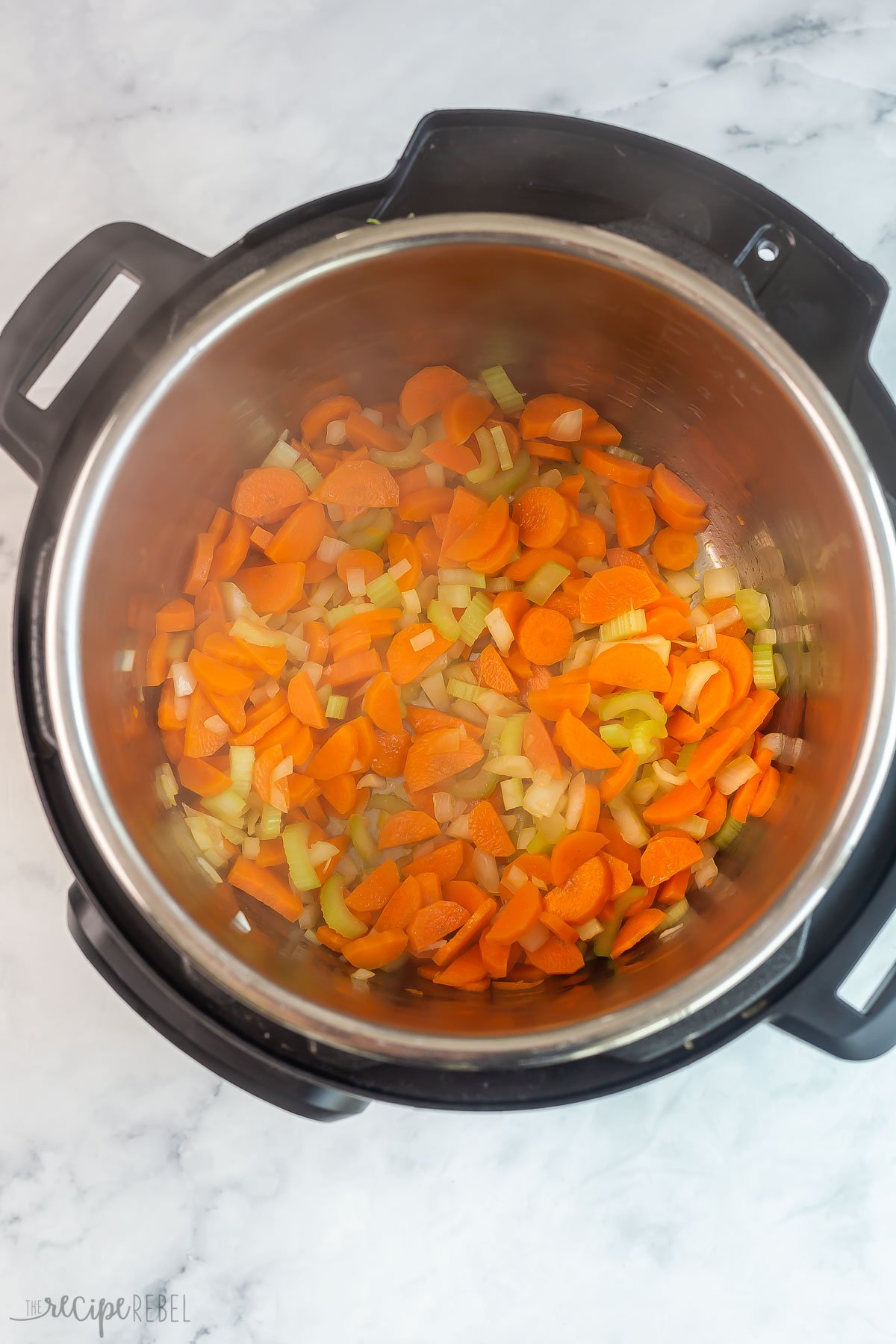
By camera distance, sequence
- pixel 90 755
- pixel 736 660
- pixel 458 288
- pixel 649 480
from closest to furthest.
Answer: pixel 90 755 → pixel 458 288 → pixel 736 660 → pixel 649 480

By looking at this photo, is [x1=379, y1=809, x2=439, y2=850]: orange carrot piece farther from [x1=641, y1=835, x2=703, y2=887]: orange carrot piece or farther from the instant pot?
[x1=641, y1=835, x2=703, y2=887]: orange carrot piece

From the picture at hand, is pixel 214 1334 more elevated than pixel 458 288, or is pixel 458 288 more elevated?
pixel 458 288

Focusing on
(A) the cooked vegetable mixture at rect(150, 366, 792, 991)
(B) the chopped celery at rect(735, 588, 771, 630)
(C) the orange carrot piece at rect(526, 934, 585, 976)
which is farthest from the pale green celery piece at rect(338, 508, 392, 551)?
(C) the orange carrot piece at rect(526, 934, 585, 976)

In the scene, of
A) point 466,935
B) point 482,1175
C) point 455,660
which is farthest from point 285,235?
point 482,1175

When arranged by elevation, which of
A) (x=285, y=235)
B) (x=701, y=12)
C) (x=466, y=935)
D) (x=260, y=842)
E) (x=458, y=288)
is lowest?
(x=466, y=935)

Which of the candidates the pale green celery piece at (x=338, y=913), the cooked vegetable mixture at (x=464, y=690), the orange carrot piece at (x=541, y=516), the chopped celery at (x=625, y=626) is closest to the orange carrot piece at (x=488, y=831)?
the cooked vegetable mixture at (x=464, y=690)

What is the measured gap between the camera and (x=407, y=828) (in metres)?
1.38

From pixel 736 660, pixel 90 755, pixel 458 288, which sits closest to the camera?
pixel 90 755

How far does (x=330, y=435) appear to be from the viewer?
1.42 m

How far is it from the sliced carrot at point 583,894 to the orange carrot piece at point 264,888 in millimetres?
371

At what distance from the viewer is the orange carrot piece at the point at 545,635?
1.41 m

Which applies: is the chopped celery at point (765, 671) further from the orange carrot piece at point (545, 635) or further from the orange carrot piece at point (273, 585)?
the orange carrot piece at point (273, 585)

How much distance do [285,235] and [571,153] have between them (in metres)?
0.37

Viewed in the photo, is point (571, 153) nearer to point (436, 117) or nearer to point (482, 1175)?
point (436, 117)
